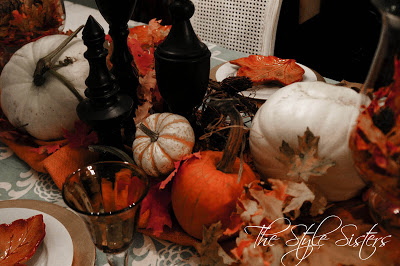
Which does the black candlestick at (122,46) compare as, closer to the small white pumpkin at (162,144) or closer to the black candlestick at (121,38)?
the black candlestick at (121,38)

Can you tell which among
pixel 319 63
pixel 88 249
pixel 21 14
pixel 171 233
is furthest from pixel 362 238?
pixel 319 63

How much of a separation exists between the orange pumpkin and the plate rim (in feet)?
0.52

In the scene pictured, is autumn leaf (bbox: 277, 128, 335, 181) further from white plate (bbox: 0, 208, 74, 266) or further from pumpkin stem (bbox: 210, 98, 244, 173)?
white plate (bbox: 0, 208, 74, 266)

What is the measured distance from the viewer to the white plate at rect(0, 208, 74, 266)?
20.3 inches

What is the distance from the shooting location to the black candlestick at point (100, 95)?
0.60 m

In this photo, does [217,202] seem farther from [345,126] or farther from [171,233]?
[345,126]

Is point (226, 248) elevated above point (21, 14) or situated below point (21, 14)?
below

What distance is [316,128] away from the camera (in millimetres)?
565

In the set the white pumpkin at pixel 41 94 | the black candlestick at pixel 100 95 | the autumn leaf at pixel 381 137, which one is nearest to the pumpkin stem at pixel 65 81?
the white pumpkin at pixel 41 94

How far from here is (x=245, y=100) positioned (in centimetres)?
78

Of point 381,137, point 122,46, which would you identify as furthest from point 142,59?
point 381,137

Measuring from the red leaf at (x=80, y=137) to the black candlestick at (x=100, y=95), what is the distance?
9 centimetres

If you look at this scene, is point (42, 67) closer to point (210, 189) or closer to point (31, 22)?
point (31, 22)

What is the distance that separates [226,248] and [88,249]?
23cm
